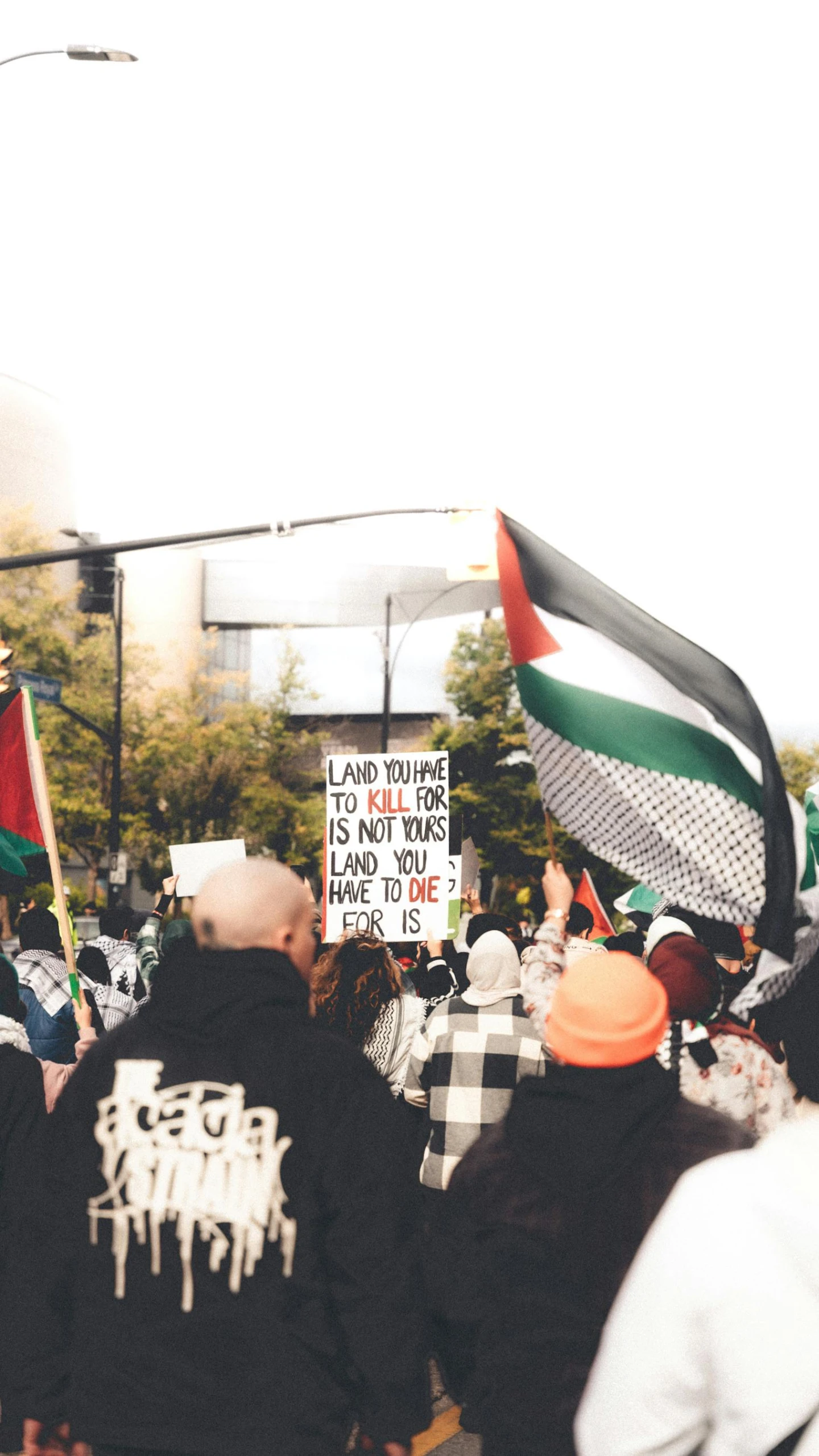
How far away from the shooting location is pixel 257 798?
1855 inches

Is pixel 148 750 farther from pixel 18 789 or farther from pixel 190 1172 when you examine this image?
pixel 190 1172

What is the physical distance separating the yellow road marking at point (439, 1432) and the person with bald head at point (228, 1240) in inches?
100.0

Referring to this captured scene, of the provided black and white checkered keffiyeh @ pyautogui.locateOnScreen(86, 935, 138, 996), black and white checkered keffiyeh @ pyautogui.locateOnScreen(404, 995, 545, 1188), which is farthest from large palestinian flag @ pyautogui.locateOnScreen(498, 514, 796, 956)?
black and white checkered keffiyeh @ pyautogui.locateOnScreen(86, 935, 138, 996)

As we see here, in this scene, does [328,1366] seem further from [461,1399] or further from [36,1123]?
[461,1399]

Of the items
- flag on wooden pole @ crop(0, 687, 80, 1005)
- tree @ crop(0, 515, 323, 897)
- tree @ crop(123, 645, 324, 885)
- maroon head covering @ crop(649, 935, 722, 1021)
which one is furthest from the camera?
tree @ crop(123, 645, 324, 885)

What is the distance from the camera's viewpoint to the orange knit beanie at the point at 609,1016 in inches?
106

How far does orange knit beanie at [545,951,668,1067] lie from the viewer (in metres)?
2.69

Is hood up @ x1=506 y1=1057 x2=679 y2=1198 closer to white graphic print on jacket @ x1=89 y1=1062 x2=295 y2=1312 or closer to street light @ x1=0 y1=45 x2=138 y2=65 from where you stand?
white graphic print on jacket @ x1=89 y1=1062 x2=295 y2=1312

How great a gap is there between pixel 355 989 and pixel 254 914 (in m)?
3.37

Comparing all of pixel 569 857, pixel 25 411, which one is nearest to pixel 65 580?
pixel 25 411

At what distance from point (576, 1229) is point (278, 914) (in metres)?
0.89

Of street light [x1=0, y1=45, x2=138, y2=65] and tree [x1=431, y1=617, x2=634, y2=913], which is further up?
street light [x1=0, y1=45, x2=138, y2=65]

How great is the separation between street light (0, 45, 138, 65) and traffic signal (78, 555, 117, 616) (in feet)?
161

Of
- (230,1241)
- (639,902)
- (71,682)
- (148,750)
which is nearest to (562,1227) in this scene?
(230,1241)
